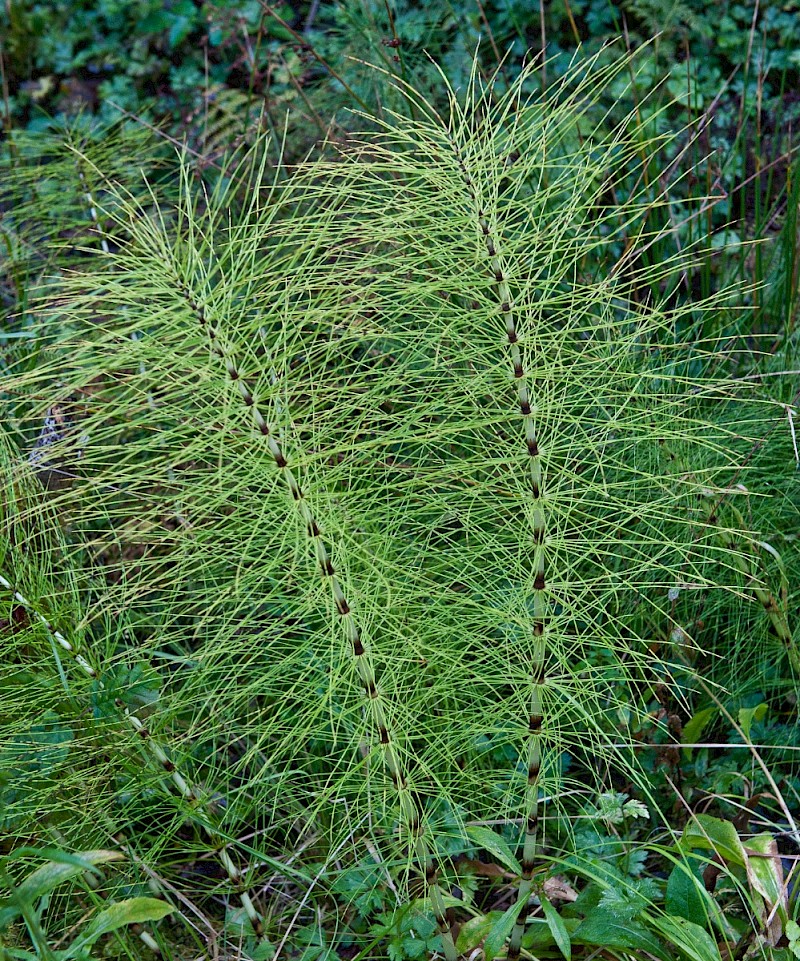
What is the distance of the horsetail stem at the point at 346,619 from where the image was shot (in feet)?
4.91

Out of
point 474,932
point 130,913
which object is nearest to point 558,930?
point 474,932

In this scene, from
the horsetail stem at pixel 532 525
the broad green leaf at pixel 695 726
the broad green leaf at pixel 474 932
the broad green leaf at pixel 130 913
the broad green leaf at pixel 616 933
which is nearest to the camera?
the horsetail stem at pixel 532 525

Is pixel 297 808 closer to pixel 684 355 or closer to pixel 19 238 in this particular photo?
pixel 684 355

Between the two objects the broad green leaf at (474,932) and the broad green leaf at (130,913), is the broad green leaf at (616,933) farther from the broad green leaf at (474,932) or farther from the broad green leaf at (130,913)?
the broad green leaf at (130,913)

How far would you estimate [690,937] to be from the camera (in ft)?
5.53

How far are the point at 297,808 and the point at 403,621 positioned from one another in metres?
0.71

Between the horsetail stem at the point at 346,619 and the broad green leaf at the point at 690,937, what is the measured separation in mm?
385

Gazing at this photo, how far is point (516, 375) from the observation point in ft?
4.91

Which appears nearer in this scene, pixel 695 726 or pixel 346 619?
pixel 346 619

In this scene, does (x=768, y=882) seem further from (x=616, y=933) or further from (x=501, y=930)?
(x=501, y=930)

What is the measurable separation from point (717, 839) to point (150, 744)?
3.66 ft

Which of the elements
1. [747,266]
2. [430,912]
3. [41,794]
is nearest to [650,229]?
[747,266]

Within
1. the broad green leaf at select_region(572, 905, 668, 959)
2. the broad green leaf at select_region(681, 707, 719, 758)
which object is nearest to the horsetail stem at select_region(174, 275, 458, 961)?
the broad green leaf at select_region(572, 905, 668, 959)

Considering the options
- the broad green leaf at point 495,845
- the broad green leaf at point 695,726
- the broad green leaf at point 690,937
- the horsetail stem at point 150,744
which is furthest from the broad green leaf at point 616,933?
the horsetail stem at point 150,744
